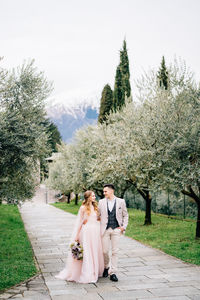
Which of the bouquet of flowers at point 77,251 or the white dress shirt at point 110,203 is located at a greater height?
the white dress shirt at point 110,203

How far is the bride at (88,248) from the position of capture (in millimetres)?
7262

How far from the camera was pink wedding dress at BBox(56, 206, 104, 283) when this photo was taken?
7252 millimetres

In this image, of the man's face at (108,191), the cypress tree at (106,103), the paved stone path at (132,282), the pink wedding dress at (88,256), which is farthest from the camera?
the cypress tree at (106,103)

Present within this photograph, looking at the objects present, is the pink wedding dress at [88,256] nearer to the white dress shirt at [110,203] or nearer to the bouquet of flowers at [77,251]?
the bouquet of flowers at [77,251]

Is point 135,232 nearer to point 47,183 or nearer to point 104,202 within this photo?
point 104,202

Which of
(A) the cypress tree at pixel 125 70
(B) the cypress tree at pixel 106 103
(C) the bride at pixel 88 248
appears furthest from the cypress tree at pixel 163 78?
(C) the bride at pixel 88 248

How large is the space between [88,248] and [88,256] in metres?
0.16

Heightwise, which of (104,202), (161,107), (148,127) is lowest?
(104,202)

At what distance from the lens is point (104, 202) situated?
24.8 ft

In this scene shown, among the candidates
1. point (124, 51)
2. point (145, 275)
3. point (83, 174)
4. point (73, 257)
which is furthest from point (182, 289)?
point (124, 51)

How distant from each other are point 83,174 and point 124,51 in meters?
14.7

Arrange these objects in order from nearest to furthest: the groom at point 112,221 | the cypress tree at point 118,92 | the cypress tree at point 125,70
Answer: the groom at point 112,221 → the cypress tree at point 118,92 → the cypress tree at point 125,70

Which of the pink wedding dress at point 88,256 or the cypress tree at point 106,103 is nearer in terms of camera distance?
the pink wedding dress at point 88,256

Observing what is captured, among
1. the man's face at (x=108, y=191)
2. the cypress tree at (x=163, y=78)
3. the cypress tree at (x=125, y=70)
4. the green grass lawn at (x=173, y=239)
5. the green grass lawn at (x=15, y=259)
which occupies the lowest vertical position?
the green grass lawn at (x=15, y=259)
